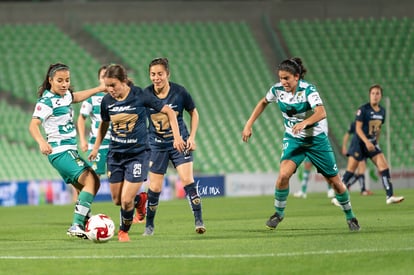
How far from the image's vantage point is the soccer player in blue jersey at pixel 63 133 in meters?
12.9

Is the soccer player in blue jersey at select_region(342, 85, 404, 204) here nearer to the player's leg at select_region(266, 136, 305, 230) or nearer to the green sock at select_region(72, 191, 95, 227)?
the player's leg at select_region(266, 136, 305, 230)

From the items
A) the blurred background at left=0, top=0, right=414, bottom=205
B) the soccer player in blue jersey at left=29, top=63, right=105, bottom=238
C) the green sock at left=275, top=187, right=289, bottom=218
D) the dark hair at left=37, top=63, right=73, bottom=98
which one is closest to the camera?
the soccer player in blue jersey at left=29, top=63, right=105, bottom=238

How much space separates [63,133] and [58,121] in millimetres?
178

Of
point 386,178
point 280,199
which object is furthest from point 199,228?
point 386,178

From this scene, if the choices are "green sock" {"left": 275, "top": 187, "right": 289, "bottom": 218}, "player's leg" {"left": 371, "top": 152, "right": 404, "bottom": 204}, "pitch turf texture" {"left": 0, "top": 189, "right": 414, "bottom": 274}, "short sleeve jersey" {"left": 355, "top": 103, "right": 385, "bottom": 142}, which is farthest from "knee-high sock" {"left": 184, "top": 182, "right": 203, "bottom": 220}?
"short sleeve jersey" {"left": 355, "top": 103, "right": 385, "bottom": 142}

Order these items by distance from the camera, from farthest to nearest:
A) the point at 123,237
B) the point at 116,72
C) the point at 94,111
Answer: the point at 94,111 → the point at 123,237 → the point at 116,72

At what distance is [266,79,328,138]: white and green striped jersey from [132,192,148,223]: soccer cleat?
330cm

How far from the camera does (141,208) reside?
15836mm

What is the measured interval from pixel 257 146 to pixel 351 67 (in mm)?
6069

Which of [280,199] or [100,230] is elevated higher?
[280,199]

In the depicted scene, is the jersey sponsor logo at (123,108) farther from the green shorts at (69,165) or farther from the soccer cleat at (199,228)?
the soccer cleat at (199,228)

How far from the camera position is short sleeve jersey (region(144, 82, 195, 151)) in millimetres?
12938

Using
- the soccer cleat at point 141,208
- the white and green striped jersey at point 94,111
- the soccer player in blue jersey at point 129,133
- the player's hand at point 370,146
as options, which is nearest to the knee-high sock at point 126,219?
the soccer player in blue jersey at point 129,133

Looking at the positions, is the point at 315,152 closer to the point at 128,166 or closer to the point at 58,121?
the point at 128,166
